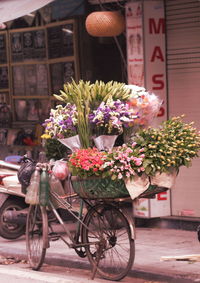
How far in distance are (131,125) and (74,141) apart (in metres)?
0.61

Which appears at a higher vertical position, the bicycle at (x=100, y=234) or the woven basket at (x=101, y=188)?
the woven basket at (x=101, y=188)

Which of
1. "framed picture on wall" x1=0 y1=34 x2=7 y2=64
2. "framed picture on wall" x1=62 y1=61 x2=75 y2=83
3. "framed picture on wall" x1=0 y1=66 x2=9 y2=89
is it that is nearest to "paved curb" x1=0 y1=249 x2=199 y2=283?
"framed picture on wall" x1=62 y1=61 x2=75 y2=83

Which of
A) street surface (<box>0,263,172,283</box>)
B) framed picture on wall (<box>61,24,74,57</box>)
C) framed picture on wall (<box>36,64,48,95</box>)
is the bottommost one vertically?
street surface (<box>0,263,172,283</box>)

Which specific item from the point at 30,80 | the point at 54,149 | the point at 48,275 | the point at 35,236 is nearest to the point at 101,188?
the point at 48,275

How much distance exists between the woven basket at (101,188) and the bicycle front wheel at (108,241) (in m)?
0.28

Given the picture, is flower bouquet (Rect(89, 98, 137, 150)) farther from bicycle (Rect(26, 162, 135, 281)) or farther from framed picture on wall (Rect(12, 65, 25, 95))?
framed picture on wall (Rect(12, 65, 25, 95))

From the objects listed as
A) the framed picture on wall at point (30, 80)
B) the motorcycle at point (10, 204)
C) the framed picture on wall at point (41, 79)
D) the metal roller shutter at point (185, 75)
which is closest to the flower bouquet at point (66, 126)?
the motorcycle at point (10, 204)

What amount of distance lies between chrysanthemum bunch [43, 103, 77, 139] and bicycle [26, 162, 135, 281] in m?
0.54

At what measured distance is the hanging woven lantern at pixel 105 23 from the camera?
1112cm

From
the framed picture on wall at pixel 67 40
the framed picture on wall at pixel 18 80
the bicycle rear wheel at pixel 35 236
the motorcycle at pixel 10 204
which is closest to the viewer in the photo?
the bicycle rear wheel at pixel 35 236

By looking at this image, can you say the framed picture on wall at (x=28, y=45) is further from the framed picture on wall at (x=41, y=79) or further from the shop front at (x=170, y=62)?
the shop front at (x=170, y=62)

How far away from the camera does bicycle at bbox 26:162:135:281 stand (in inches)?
319

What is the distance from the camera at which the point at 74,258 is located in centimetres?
945

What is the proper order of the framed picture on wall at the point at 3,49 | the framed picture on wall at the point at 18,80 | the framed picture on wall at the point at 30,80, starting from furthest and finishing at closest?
the framed picture on wall at the point at 3,49
the framed picture on wall at the point at 18,80
the framed picture on wall at the point at 30,80
